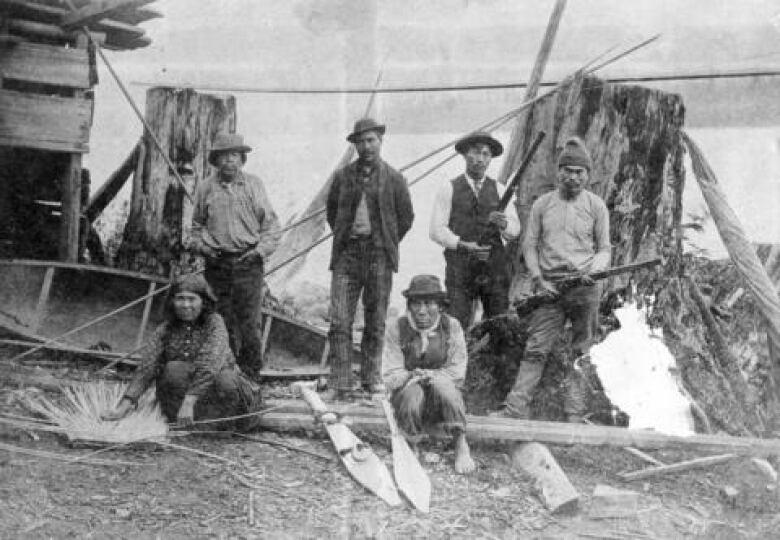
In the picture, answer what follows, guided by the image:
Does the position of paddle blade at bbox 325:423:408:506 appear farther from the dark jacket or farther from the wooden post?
the wooden post

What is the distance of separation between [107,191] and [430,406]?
468cm

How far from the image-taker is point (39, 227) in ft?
25.9

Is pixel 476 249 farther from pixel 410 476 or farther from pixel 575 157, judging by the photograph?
pixel 410 476

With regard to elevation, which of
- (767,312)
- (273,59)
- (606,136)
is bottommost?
(767,312)

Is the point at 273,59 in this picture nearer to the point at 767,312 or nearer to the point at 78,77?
the point at 78,77

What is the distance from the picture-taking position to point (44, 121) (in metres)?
7.15

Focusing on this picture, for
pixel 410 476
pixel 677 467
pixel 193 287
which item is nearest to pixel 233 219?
pixel 193 287

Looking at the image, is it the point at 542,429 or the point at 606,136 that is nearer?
the point at 542,429

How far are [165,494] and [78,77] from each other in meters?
4.57

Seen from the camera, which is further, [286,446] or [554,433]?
[554,433]

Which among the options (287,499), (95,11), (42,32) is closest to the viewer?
(287,499)

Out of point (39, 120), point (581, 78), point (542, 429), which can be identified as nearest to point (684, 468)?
point (542, 429)

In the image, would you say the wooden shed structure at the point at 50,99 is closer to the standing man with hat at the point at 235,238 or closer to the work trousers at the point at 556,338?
the standing man with hat at the point at 235,238

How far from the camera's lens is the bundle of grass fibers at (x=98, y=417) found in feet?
13.9
